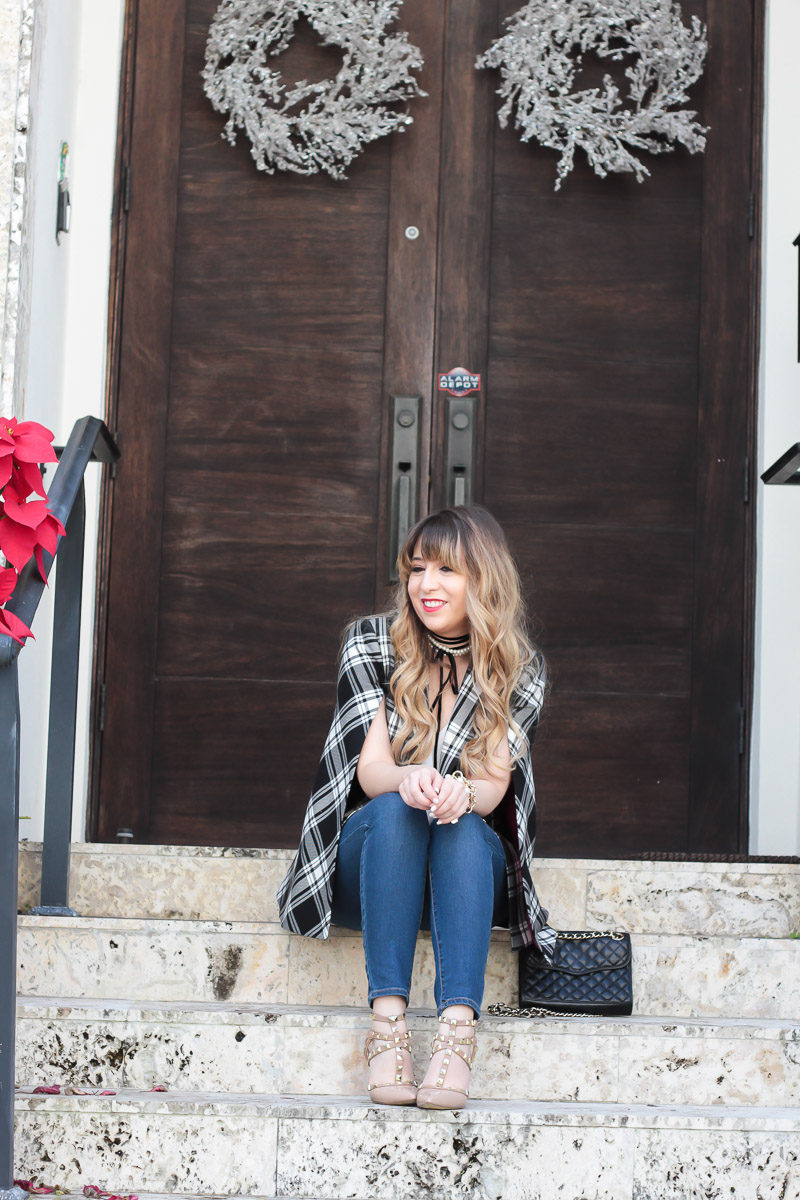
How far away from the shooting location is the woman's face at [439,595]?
96.0 inches

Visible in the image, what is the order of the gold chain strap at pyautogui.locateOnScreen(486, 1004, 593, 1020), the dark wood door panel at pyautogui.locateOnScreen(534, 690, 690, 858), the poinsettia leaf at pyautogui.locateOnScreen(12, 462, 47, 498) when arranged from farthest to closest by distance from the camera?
1. the dark wood door panel at pyautogui.locateOnScreen(534, 690, 690, 858)
2. the gold chain strap at pyautogui.locateOnScreen(486, 1004, 593, 1020)
3. the poinsettia leaf at pyautogui.locateOnScreen(12, 462, 47, 498)

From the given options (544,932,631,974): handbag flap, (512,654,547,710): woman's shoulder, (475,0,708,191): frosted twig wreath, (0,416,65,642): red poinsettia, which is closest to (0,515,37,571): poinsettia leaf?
(0,416,65,642): red poinsettia

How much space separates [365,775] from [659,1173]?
75 cm

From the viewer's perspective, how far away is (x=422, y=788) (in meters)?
2.14

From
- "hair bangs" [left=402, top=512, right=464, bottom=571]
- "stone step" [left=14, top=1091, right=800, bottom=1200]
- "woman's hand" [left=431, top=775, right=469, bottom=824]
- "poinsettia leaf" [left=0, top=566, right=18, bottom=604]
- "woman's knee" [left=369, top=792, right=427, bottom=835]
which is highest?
"hair bangs" [left=402, top=512, right=464, bottom=571]

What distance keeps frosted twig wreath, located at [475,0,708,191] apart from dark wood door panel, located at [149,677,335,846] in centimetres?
150

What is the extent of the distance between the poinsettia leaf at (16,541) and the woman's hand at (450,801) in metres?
0.72

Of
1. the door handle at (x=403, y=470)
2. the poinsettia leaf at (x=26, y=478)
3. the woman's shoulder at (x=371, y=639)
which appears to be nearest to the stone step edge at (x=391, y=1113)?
the woman's shoulder at (x=371, y=639)

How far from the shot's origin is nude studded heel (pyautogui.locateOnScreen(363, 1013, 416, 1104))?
79.4 inches

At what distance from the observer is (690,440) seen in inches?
145

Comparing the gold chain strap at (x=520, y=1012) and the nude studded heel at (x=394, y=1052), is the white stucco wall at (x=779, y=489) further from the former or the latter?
the nude studded heel at (x=394, y=1052)

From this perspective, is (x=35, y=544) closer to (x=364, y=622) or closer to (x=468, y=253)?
(x=364, y=622)

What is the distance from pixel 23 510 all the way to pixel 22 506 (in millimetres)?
14

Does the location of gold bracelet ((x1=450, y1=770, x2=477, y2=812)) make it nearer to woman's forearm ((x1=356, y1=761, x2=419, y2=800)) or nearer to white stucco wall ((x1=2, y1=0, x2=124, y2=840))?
woman's forearm ((x1=356, y1=761, x2=419, y2=800))
